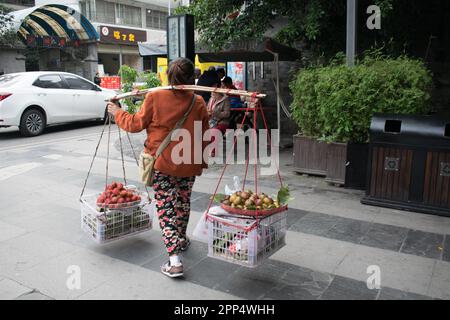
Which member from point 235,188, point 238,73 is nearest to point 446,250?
point 235,188

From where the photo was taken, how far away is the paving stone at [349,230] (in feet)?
14.6

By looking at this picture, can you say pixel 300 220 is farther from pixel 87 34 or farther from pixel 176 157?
pixel 87 34

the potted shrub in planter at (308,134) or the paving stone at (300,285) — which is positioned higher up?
the potted shrub in planter at (308,134)

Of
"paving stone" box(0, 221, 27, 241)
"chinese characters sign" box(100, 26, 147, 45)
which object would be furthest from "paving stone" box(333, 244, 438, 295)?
"chinese characters sign" box(100, 26, 147, 45)

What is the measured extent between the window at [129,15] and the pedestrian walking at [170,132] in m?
29.8

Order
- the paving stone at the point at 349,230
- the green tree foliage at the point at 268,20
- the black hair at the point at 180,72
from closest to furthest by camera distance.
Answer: the black hair at the point at 180,72
the paving stone at the point at 349,230
the green tree foliage at the point at 268,20

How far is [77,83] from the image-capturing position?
39.9 feet

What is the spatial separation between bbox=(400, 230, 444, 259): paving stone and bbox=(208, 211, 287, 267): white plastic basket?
1.52 meters

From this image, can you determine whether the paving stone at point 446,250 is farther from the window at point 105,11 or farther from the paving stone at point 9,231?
the window at point 105,11

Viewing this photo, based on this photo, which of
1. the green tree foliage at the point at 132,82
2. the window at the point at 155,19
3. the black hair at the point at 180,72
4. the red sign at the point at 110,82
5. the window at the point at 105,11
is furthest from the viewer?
the window at the point at 155,19

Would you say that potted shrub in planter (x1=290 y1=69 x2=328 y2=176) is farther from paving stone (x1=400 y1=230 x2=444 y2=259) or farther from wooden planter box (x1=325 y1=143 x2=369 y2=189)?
paving stone (x1=400 y1=230 x2=444 y2=259)

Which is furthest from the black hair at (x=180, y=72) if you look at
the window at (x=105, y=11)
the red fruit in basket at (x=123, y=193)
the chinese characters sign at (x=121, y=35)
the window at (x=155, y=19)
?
the window at (x=155, y=19)

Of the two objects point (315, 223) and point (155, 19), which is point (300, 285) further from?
point (155, 19)
